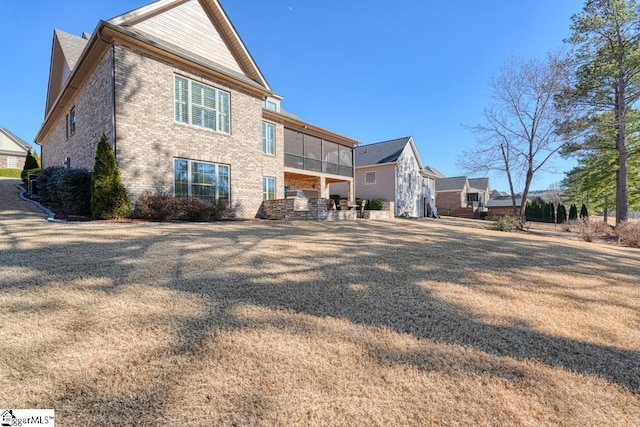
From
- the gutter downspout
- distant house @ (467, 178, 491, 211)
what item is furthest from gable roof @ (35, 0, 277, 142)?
distant house @ (467, 178, 491, 211)

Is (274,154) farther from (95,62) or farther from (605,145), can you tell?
(605,145)

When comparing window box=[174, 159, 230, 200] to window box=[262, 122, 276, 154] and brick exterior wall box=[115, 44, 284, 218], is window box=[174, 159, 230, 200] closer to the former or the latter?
brick exterior wall box=[115, 44, 284, 218]

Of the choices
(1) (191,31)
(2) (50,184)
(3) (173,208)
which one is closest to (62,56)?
(2) (50,184)

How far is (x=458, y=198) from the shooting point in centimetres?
4131

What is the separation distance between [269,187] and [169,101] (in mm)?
7099

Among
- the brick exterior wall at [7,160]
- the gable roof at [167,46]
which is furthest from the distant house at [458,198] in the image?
the brick exterior wall at [7,160]

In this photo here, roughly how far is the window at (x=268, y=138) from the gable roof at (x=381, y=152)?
11992 millimetres

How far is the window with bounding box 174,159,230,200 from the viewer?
10.8 meters

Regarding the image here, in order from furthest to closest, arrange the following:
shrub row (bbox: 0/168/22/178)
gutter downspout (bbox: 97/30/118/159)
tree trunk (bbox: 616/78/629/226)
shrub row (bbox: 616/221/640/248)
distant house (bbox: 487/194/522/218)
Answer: distant house (bbox: 487/194/522/218) < shrub row (bbox: 0/168/22/178) < tree trunk (bbox: 616/78/629/226) < shrub row (bbox: 616/221/640/248) < gutter downspout (bbox: 97/30/118/159)

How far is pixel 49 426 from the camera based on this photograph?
165cm

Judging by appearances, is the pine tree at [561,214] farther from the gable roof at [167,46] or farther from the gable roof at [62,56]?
the gable roof at [62,56]

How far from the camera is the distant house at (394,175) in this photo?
82.4 ft

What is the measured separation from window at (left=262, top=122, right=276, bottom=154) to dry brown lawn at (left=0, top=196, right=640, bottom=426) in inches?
482

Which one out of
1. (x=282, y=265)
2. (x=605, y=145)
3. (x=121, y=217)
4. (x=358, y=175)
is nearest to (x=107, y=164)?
(x=121, y=217)
